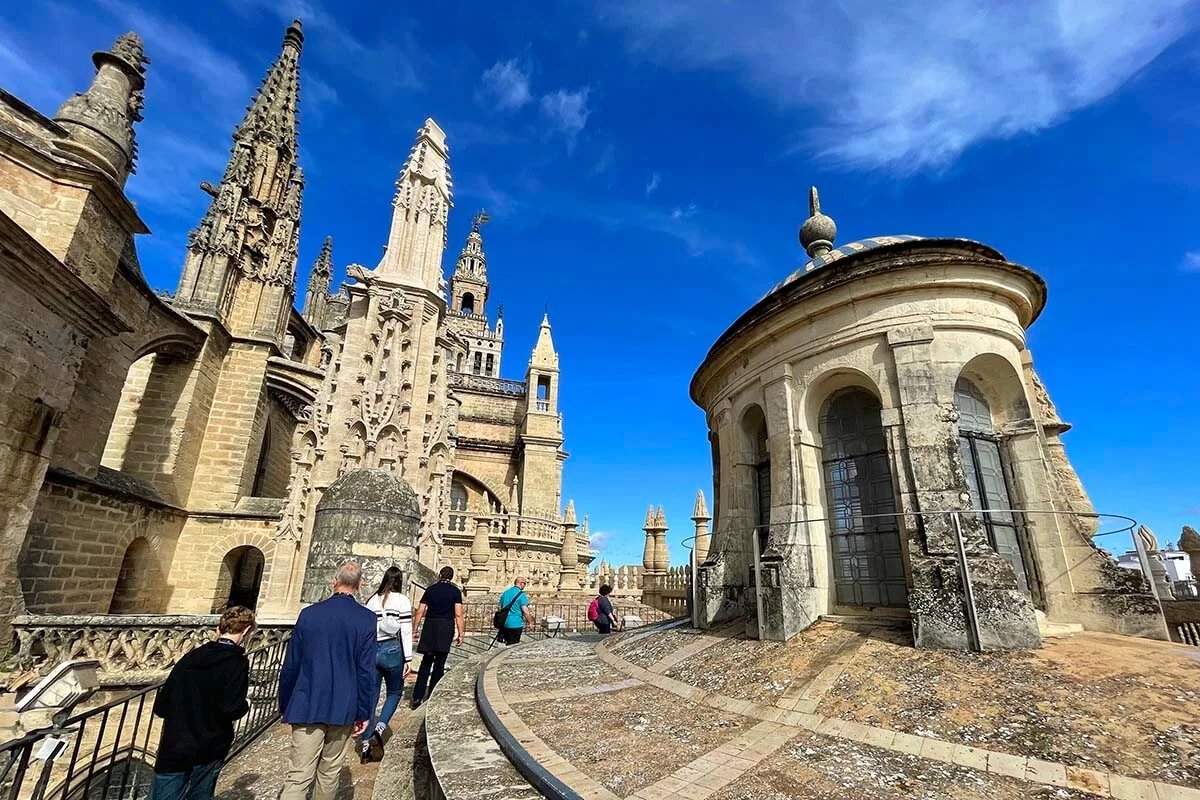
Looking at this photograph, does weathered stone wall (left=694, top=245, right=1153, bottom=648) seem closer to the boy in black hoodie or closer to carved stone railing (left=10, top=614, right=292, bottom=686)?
the boy in black hoodie

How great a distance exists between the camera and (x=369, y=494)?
8414mm

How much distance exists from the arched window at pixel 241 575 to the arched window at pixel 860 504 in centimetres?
1733

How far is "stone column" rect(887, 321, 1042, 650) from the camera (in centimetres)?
424

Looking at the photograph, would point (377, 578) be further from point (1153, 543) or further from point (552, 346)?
point (552, 346)

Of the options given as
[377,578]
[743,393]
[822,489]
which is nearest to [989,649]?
[822,489]

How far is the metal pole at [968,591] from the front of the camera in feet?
13.6

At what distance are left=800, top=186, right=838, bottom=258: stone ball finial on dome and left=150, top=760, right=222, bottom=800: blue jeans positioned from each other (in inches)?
377

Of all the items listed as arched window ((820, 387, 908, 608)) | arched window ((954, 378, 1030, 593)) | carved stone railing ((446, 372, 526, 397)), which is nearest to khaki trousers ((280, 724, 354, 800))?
arched window ((820, 387, 908, 608))

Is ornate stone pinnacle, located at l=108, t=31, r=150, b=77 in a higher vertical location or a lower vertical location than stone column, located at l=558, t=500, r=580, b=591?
higher

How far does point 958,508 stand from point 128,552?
61.4 feet

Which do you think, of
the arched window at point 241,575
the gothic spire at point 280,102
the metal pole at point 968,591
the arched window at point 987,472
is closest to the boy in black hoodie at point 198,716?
the metal pole at point 968,591

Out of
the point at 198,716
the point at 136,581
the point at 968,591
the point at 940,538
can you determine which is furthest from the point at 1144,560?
the point at 136,581

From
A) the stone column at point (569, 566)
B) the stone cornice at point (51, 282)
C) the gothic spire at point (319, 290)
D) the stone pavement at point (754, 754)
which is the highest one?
the gothic spire at point (319, 290)

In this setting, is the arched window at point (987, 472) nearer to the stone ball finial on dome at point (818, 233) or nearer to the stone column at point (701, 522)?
the stone ball finial on dome at point (818, 233)
